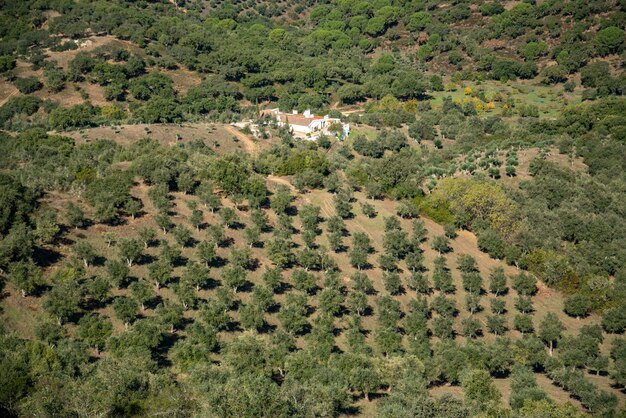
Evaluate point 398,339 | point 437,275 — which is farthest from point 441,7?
point 398,339

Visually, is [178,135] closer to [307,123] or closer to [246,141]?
[246,141]

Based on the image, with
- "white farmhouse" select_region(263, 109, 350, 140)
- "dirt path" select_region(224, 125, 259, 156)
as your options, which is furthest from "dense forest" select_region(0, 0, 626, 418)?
"white farmhouse" select_region(263, 109, 350, 140)

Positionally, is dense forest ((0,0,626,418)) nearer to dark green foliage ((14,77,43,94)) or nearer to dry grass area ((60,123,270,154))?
dark green foliage ((14,77,43,94))

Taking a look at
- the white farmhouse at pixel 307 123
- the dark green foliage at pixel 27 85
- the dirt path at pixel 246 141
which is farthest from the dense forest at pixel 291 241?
the white farmhouse at pixel 307 123

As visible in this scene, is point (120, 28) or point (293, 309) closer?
point (293, 309)

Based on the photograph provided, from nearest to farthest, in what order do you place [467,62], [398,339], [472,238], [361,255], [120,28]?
1. [398,339]
2. [361,255]
3. [472,238]
4. [120,28]
5. [467,62]

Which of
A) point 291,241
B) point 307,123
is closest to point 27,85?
point 307,123

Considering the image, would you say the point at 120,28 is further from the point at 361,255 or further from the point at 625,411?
the point at 625,411
